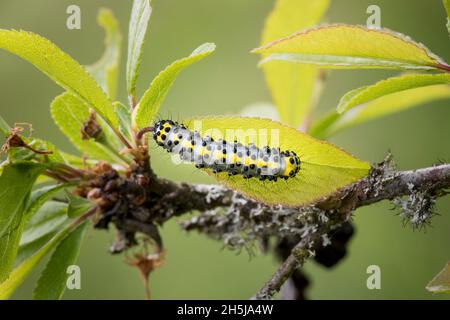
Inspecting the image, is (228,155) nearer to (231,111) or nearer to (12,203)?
(12,203)

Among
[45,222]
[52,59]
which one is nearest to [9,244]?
[45,222]

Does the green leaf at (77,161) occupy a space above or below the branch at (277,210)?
above

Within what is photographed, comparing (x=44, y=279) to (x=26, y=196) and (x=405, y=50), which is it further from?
(x=405, y=50)

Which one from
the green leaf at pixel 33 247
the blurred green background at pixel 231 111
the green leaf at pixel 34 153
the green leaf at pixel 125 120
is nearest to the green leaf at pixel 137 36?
the green leaf at pixel 125 120

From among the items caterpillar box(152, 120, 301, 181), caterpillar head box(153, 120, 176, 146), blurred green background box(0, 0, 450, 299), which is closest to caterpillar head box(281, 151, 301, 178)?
caterpillar box(152, 120, 301, 181)

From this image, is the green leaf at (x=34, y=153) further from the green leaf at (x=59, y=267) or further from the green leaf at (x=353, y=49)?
the green leaf at (x=353, y=49)
